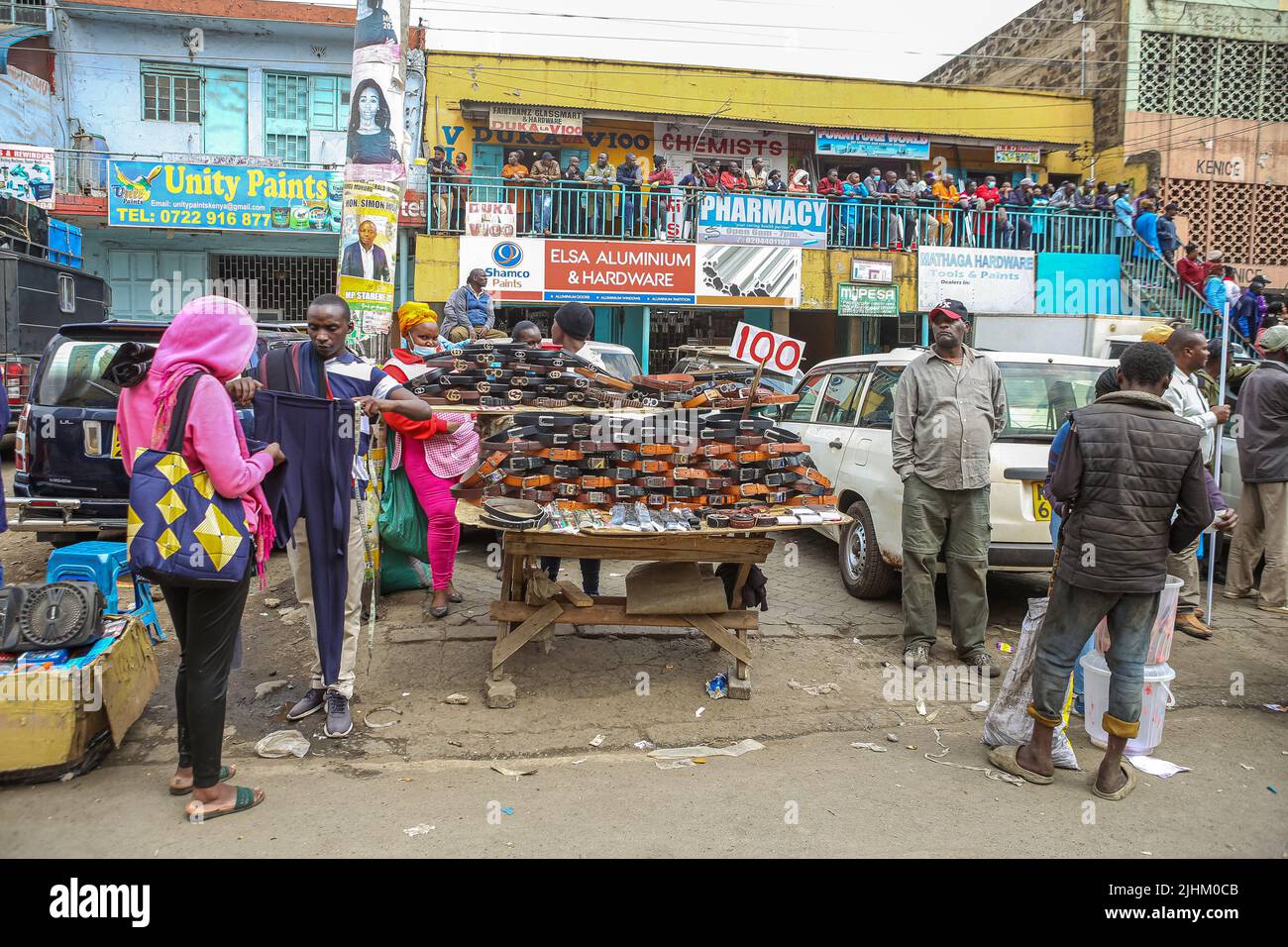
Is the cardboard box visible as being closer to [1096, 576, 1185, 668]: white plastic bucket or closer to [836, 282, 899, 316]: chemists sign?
[1096, 576, 1185, 668]: white plastic bucket

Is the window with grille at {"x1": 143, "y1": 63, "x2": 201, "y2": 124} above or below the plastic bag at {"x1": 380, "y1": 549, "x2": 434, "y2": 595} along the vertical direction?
above

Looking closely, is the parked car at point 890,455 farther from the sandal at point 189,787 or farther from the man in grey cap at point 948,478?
the sandal at point 189,787

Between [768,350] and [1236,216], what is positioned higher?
[1236,216]

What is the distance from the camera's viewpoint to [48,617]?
3.67m

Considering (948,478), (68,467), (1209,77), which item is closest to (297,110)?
(68,467)

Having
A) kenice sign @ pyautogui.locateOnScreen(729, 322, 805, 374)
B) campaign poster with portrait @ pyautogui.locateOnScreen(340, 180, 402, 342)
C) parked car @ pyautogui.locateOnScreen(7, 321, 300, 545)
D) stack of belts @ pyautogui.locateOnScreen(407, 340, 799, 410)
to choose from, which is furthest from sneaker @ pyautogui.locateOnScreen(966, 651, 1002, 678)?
parked car @ pyautogui.locateOnScreen(7, 321, 300, 545)

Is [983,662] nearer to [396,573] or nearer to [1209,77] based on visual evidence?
[396,573]

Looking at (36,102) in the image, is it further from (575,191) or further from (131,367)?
(131,367)

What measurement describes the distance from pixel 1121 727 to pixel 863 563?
2781 mm

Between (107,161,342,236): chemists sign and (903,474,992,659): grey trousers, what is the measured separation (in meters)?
14.1

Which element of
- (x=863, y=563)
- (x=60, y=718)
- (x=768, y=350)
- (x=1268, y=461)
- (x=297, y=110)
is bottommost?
(x=60, y=718)

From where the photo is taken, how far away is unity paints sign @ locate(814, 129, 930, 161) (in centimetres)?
1844

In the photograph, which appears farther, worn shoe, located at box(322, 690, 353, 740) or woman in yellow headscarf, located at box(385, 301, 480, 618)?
woman in yellow headscarf, located at box(385, 301, 480, 618)

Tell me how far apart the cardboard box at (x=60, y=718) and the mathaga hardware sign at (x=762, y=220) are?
42.2ft
